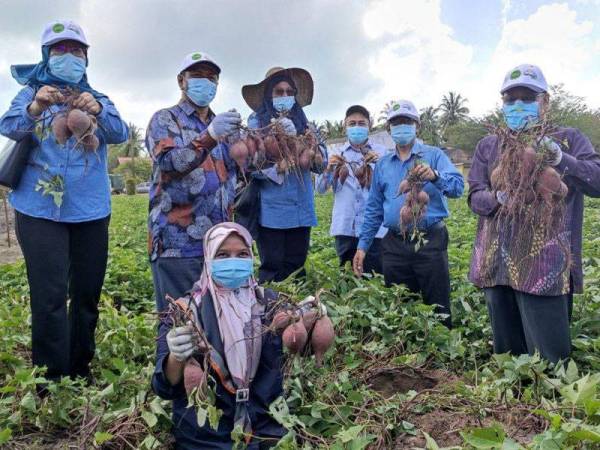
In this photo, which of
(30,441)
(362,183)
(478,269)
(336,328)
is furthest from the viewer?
(362,183)

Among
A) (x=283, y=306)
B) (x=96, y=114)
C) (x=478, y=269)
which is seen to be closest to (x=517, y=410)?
(x=478, y=269)

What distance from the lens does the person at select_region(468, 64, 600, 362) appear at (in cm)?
226

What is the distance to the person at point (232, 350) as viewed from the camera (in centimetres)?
204

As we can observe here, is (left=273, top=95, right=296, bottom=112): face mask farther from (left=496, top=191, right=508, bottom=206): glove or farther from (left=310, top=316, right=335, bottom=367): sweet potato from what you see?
(left=310, top=316, right=335, bottom=367): sweet potato

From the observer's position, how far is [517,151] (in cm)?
218

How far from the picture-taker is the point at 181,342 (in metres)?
1.77

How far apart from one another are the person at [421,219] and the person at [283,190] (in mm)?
482

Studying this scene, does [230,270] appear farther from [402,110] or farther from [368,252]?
[368,252]

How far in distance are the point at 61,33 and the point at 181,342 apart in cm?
153

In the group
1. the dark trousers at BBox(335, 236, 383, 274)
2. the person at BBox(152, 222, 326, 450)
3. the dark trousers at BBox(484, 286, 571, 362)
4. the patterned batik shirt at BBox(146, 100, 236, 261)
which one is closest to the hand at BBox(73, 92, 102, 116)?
the patterned batik shirt at BBox(146, 100, 236, 261)

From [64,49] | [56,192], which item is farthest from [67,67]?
[56,192]

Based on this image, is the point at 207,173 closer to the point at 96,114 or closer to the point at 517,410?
the point at 96,114

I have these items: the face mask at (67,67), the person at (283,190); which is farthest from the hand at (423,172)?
the face mask at (67,67)

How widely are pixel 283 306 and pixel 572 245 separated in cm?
136
